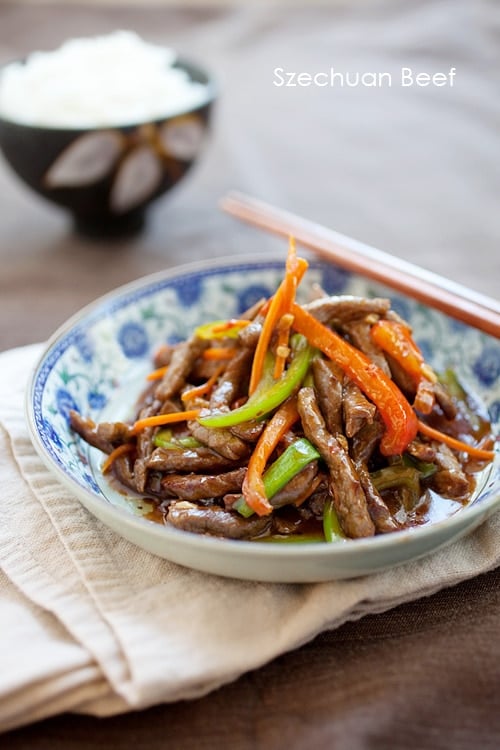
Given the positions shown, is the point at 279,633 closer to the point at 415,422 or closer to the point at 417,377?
the point at 415,422

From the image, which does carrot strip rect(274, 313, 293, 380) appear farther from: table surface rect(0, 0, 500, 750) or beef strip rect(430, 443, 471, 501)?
table surface rect(0, 0, 500, 750)

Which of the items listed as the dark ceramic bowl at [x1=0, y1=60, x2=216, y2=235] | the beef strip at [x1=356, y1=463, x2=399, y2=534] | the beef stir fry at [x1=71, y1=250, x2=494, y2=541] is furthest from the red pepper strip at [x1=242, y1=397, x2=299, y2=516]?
the dark ceramic bowl at [x1=0, y1=60, x2=216, y2=235]

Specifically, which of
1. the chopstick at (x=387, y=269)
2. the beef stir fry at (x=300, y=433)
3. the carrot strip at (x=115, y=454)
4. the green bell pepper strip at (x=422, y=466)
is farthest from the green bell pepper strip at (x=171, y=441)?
the chopstick at (x=387, y=269)

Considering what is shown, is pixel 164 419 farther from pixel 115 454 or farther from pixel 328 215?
pixel 328 215

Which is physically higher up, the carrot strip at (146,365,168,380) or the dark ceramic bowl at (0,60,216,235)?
the dark ceramic bowl at (0,60,216,235)

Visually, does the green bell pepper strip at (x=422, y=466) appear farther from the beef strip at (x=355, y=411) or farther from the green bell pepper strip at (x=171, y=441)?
the green bell pepper strip at (x=171, y=441)

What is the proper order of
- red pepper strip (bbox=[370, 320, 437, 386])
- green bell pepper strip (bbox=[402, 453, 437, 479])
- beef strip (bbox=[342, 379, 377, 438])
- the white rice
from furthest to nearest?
the white rice → red pepper strip (bbox=[370, 320, 437, 386]) → green bell pepper strip (bbox=[402, 453, 437, 479]) → beef strip (bbox=[342, 379, 377, 438])
